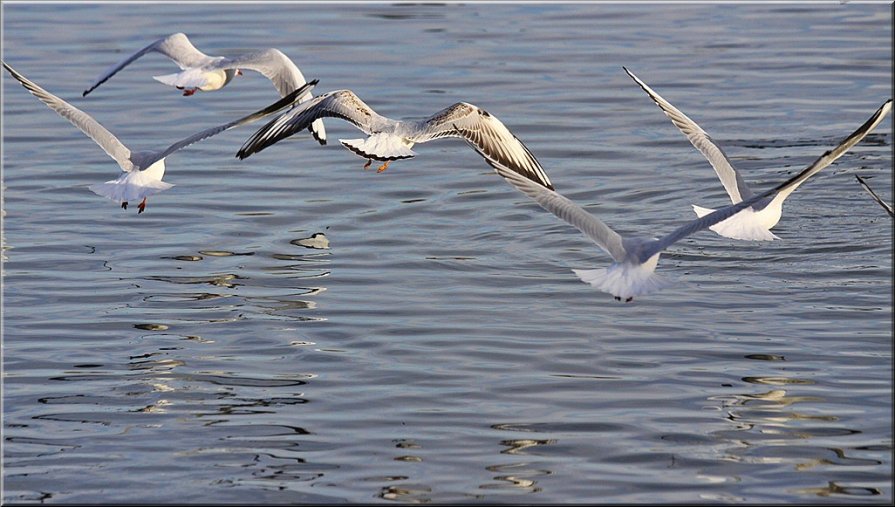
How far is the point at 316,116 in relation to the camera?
36.8ft

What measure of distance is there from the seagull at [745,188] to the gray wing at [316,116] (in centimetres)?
209

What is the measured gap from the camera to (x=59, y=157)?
16219mm

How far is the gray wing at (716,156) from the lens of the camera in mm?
11141

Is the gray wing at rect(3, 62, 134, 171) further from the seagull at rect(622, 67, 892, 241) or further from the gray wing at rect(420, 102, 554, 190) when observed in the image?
the seagull at rect(622, 67, 892, 241)

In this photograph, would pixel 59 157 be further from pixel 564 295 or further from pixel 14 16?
pixel 14 16

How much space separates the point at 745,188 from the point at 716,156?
14.3 inches

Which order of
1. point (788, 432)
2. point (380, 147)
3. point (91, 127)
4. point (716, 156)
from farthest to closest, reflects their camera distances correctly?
point (91, 127) → point (716, 156) → point (380, 147) → point (788, 432)

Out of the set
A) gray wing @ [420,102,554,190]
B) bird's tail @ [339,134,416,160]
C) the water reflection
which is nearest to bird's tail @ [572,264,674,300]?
the water reflection

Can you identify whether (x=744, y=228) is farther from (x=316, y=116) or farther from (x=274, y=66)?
(x=274, y=66)

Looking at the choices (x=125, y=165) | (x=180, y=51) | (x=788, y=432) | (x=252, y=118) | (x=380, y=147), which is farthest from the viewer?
(x=180, y=51)

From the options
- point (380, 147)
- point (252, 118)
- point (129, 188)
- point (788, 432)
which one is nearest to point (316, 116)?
point (380, 147)

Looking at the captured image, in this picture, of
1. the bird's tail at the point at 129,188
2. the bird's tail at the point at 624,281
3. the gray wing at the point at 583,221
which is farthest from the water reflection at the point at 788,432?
the bird's tail at the point at 129,188

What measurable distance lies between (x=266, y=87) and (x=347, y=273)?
8973 mm

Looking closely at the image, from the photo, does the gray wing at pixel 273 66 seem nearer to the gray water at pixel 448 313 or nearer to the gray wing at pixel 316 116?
the gray water at pixel 448 313
